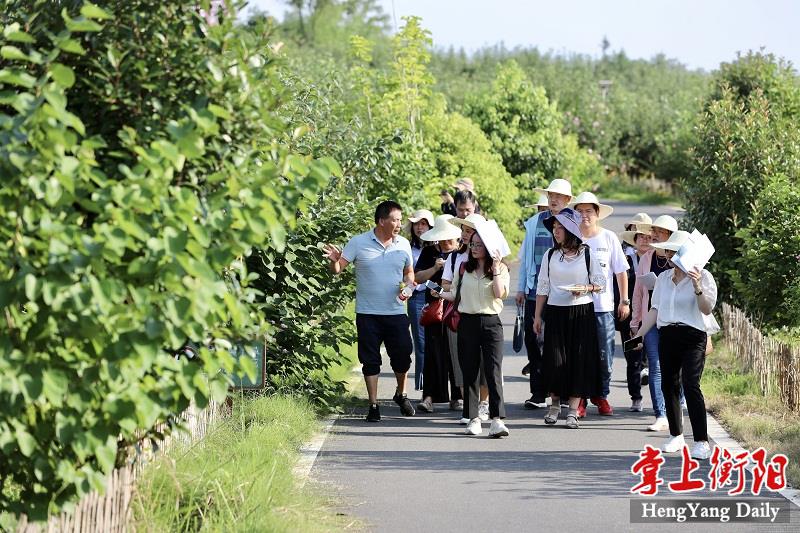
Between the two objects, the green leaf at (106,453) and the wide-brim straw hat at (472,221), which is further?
the wide-brim straw hat at (472,221)

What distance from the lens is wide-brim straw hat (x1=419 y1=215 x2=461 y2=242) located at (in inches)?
461

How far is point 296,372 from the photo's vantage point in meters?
11.3

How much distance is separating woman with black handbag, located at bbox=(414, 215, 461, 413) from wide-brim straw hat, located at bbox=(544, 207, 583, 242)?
1.03m

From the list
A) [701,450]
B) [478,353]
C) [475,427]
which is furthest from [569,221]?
[701,450]

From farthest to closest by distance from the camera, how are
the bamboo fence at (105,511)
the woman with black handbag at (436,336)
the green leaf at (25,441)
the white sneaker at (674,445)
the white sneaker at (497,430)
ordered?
the woman with black handbag at (436,336) → the white sneaker at (497,430) → the white sneaker at (674,445) → the bamboo fence at (105,511) → the green leaf at (25,441)

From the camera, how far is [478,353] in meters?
10.7

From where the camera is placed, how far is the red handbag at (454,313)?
10.8 metres

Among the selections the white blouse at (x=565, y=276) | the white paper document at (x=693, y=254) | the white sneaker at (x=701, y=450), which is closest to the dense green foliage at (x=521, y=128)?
the white blouse at (x=565, y=276)

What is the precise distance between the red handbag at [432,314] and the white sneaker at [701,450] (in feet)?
10.5

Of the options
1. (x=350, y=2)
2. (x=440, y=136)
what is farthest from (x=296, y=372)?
(x=350, y=2)

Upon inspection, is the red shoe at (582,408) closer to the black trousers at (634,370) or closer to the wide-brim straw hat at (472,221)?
the black trousers at (634,370)

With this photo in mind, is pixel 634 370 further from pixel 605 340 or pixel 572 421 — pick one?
pixel 572 421

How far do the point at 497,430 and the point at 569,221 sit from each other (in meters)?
Answer: 1.87

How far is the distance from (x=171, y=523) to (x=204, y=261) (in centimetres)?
216
